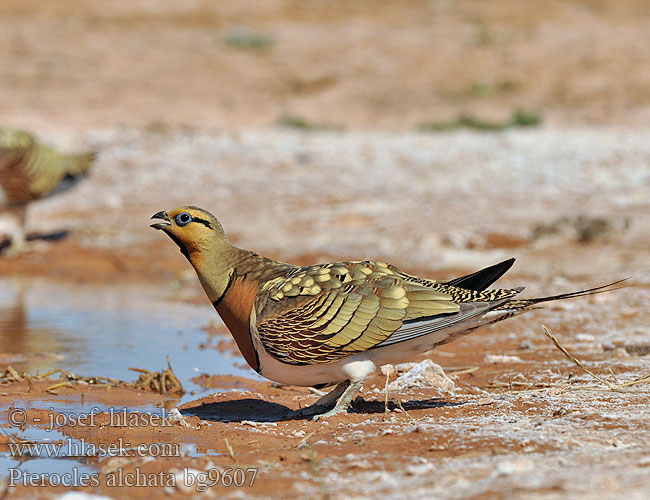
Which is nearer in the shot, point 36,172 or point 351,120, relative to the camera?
point 36,172

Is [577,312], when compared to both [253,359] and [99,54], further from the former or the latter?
[99,54]

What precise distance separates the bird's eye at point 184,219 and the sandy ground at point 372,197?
1017 mm

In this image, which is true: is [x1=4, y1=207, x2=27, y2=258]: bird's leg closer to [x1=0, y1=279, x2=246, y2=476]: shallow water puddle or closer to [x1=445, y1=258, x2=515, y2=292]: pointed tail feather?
[x1=0, y1=279, x2=246, y2=476]: shallow water puddle

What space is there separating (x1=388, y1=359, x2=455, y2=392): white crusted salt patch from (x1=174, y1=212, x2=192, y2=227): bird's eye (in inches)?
60.7

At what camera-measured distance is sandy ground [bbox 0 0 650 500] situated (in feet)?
11.9

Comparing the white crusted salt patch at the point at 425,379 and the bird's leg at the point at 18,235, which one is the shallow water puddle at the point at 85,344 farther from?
the white crusted salt patch at the point at 425,379

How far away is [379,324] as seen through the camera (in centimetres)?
433

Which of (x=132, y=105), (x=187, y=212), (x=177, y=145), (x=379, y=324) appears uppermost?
(x=132, y=105)

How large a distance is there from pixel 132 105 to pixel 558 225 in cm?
1239

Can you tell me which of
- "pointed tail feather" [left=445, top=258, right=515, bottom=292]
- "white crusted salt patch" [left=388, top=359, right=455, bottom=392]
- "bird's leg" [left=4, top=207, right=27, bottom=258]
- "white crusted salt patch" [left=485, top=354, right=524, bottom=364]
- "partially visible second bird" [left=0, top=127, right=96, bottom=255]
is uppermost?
"partially visible second bird" [left=0, top=127, right=96, bottom=255]

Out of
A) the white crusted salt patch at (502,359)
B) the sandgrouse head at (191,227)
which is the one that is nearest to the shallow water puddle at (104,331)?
the sandgrouse head at (191,227)

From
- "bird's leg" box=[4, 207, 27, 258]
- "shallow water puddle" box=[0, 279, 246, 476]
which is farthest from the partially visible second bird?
"shallow water puddle" box=[0, 279, 246, 476]

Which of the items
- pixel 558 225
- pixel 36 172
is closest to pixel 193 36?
pixel 36 172

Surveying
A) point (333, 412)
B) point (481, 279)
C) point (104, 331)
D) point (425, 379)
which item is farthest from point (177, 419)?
point (104, 331)
